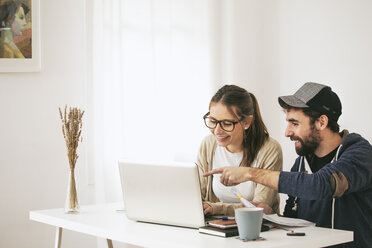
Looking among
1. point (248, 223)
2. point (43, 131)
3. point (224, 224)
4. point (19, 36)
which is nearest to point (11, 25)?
point (19, 36)

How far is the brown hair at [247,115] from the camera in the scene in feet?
7.52

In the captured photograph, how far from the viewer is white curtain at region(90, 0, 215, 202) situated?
136 inches

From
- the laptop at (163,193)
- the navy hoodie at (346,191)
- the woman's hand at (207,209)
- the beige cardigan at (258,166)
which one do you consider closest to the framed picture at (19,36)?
the beige cardigan at (258,166)

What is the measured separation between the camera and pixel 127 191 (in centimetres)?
192

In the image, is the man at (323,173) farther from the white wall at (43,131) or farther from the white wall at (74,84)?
the white wall at (43,131)

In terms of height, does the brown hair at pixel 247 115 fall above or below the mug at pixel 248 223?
above

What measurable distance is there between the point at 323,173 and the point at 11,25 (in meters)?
2.37

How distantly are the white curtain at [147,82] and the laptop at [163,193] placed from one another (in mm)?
1557

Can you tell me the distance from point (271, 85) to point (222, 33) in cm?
53

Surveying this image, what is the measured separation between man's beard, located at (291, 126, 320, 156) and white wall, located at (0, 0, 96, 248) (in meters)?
1.86

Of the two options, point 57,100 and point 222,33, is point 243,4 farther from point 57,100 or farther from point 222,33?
point 57,100

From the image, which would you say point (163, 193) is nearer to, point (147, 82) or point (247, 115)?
point (247, 115)

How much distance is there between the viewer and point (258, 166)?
2.23m

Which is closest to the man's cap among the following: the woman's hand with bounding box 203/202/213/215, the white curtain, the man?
the man
